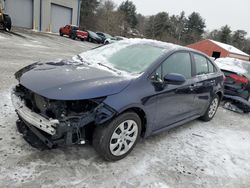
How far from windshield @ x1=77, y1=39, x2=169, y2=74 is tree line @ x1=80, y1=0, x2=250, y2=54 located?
4576 cm

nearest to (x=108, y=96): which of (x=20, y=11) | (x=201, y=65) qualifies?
(x=201, y=65)

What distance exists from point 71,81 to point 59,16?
31.0m

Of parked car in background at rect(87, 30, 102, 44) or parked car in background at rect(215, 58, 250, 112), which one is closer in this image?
parked car in background at rect(215, 58, 250, 112)

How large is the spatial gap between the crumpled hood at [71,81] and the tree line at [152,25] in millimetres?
46706

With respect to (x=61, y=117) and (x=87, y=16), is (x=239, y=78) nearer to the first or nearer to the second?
(x=61, y=117)

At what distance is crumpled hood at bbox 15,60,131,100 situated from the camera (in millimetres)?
2848

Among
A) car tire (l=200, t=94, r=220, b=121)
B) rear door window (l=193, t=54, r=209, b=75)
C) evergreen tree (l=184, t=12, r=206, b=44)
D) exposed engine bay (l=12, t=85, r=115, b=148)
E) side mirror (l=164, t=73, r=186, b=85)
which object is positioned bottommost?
car tire (l=200, t=94, r=220, b=121)

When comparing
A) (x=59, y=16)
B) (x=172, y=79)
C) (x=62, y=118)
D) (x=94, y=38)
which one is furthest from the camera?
(x=59, y=16)

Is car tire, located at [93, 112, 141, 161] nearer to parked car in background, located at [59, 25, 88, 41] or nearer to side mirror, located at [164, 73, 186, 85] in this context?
side mirror, located at [164, 73, 186, 85]

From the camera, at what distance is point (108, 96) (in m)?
3.00

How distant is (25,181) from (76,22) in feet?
109

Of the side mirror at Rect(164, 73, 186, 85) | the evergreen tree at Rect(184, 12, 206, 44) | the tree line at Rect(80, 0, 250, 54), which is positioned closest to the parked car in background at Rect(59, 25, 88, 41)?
the tree line at Rect(80, 0, 250, 54)

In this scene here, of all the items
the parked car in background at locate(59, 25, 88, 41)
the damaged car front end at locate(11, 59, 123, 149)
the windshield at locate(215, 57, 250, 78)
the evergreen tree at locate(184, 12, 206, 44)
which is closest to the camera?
the damaged car front end at locate(11, 59, 123, 149)

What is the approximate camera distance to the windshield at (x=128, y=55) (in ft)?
12.3
